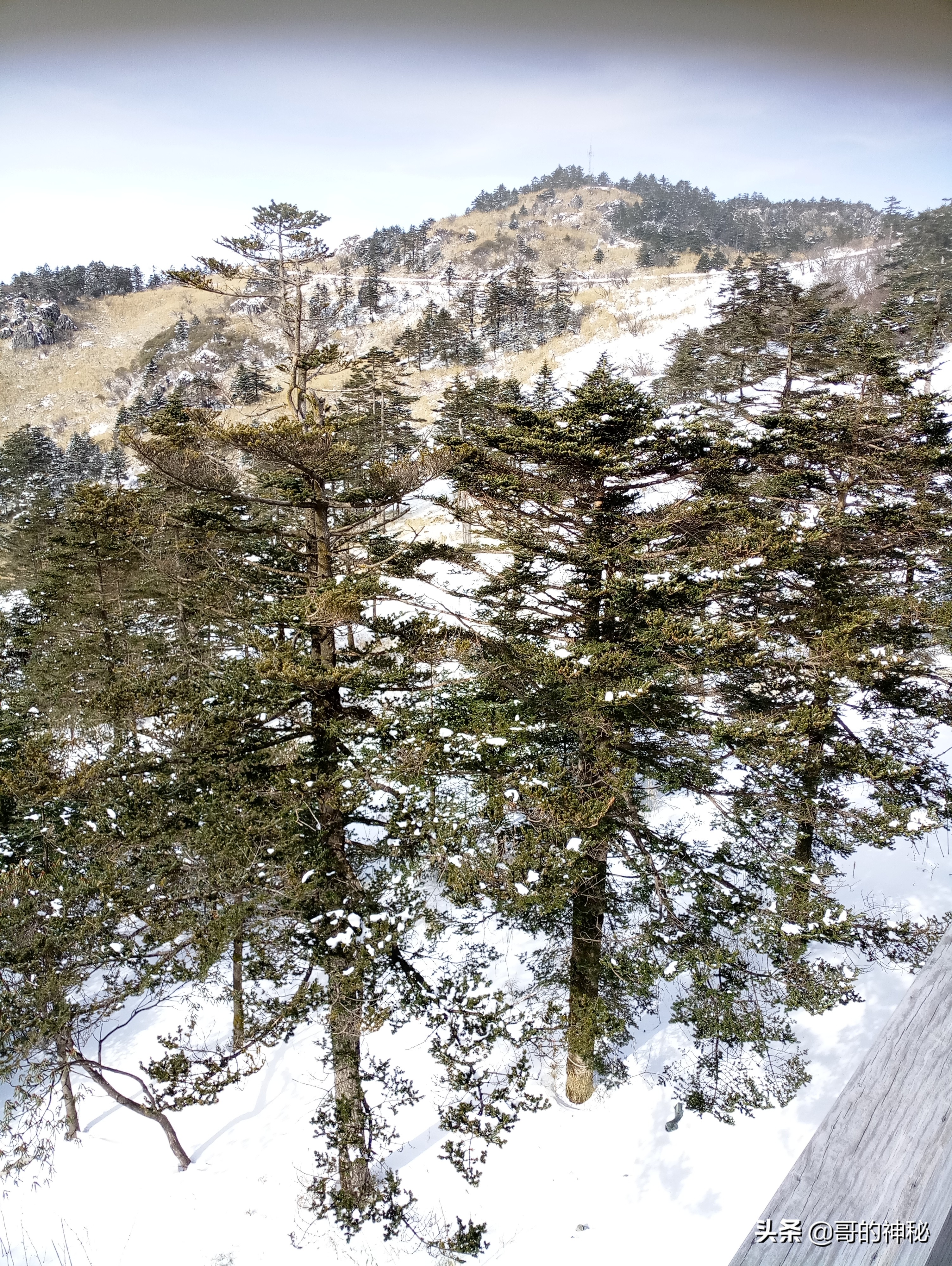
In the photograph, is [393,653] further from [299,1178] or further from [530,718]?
[299,1178]

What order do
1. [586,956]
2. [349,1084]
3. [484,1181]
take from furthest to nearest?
1. [484,1181]
2. [586,956]
3. [349,1084]

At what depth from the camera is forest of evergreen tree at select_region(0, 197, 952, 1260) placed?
6.96 m

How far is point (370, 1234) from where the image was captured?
8875 mm

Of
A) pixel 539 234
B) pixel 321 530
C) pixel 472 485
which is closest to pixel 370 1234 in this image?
pixel 321 530

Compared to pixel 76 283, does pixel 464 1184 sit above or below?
below

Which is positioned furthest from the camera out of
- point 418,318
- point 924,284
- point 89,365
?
point 89,365

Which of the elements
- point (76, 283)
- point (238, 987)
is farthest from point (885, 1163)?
point (76, 283)

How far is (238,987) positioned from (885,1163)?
1267 centimetres

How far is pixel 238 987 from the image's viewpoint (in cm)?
1109

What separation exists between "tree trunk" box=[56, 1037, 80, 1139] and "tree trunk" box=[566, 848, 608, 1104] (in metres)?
6.15

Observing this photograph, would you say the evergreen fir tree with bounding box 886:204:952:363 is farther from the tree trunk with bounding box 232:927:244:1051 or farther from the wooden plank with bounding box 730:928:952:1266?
the wooden plank with bounding box 730:928:952:1266

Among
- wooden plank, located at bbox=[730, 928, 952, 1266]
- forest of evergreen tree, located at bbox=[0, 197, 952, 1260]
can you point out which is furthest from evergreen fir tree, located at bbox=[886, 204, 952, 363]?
wooden plank, located at bbox=[730, 928, 952, 1266]

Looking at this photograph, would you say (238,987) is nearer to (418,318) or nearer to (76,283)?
(418,318)

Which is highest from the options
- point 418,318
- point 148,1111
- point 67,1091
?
point 418,318
